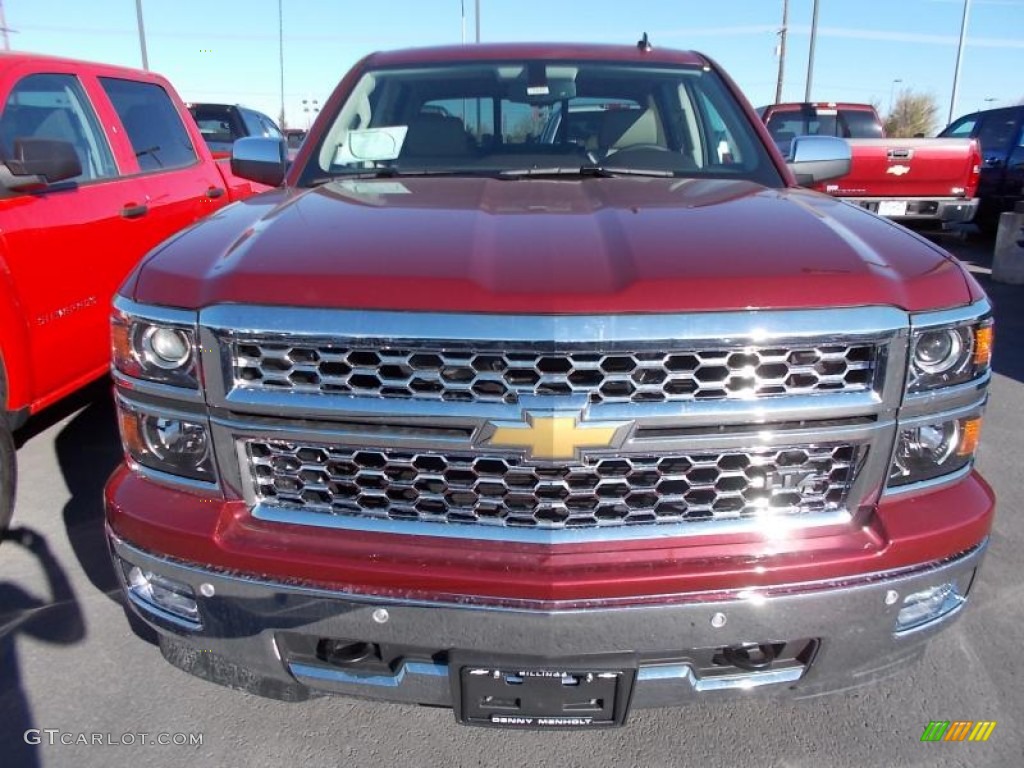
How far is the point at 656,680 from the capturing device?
178 centimetres

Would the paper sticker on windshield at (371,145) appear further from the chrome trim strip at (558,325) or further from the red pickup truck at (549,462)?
the chrome trim strip at (558,325)

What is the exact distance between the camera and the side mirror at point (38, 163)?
3334 mm

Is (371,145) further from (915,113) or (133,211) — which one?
(915,113)

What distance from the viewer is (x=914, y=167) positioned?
10102mm

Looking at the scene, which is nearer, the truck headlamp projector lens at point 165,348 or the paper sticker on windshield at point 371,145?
the truck headlamp projector lens at point 165,348

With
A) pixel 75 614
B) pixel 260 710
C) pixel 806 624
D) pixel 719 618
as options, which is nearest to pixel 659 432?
pixel 719 618

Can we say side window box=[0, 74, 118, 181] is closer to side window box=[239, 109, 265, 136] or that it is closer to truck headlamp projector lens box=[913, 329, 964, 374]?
truck headlamp projector lens box=[913, 329, 964, 374]

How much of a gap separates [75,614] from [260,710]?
927 mm

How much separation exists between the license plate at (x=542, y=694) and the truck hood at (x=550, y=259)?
2.51 feet

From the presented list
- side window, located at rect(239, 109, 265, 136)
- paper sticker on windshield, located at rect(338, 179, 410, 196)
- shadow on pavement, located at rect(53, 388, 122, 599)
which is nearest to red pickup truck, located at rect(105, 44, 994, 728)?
paper sticker on windshield, located at rect(338, 179, 410, 196)

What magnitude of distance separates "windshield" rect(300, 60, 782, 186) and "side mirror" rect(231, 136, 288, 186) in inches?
14.2

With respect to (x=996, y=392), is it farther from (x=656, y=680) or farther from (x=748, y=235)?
(x=656, y=680)

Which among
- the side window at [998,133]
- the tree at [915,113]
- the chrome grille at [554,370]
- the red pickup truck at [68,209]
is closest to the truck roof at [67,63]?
the red pickup truck at [68,209]

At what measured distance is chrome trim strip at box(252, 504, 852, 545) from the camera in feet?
5.77
